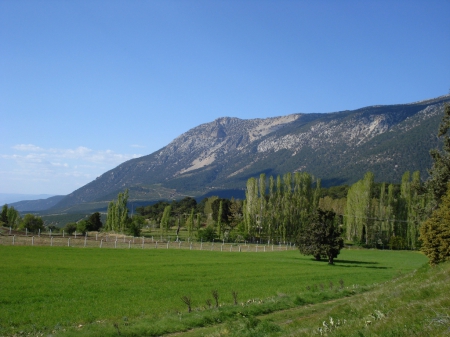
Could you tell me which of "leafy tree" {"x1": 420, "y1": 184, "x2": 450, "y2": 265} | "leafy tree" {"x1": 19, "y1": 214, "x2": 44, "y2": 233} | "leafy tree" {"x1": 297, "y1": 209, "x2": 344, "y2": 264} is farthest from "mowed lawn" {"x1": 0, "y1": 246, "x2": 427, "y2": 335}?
"leafy tree" {"x1": 19, "y1": 214, "x2": 44, "y2": 233}

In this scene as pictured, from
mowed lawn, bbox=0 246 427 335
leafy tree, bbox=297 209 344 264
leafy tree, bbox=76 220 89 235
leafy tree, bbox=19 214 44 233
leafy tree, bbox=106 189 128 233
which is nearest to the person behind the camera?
mowed lawn, bbox=0 246 427 335

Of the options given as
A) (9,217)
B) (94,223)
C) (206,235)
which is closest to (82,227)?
(94,223)

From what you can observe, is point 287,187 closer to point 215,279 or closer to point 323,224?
point 323,224

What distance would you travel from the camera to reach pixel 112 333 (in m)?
13.8

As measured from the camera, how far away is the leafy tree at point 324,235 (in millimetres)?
47750

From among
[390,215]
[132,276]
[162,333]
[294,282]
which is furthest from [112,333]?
[390,215]

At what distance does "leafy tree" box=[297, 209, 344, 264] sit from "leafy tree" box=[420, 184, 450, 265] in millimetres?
20759

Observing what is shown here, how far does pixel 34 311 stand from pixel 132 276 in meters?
12.0

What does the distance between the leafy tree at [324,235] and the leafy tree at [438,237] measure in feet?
68.1

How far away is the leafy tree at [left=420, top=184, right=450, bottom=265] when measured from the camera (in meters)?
24.9

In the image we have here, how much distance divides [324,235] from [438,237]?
22.9 m

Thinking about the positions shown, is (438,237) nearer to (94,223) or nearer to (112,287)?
(112,287)

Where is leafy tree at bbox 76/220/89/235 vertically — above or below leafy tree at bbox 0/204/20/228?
below

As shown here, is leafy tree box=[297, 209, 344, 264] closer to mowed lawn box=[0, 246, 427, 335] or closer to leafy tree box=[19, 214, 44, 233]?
mowed lawn box=[0, 246, 427, 335]
